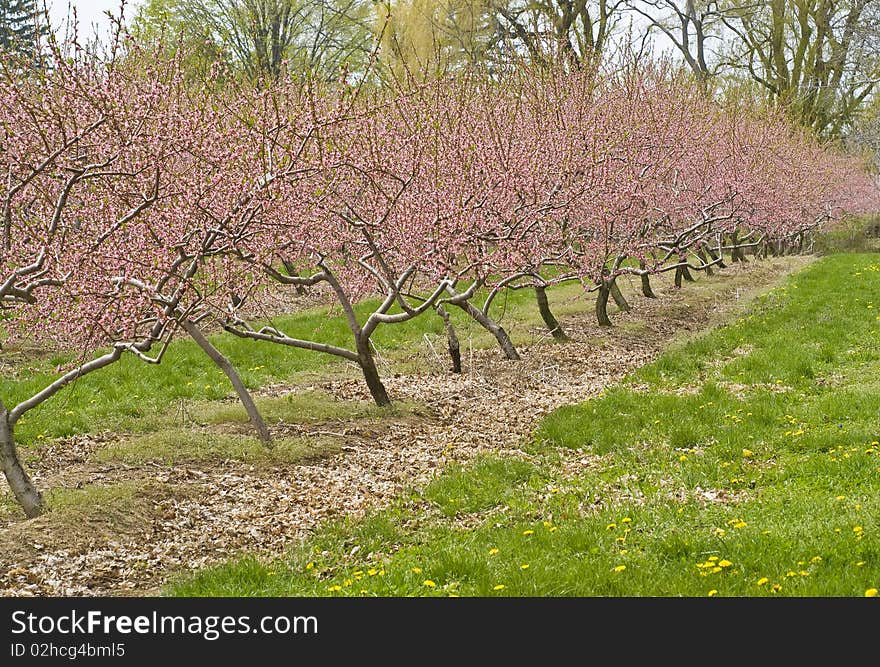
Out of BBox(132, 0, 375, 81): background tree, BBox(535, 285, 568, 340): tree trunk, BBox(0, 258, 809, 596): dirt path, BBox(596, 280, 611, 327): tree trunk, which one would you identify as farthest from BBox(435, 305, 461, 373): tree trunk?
BBox(132, 0, 375, 81): background tree

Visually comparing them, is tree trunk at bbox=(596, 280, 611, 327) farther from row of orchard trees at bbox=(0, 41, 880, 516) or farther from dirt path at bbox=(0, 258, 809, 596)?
dirt path at bbox=(0, 258, 809, 596)

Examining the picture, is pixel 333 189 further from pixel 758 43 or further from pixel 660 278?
pixel 758 43

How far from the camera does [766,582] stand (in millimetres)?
5055

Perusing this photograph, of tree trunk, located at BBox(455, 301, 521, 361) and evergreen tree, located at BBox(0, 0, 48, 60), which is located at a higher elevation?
evergreen tree, located at BBox(0, 0, 48, 60)

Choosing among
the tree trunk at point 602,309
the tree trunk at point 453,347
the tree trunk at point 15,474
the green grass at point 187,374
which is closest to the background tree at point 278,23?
the green grass at point 187,374

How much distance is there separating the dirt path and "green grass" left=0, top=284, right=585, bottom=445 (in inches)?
29.1

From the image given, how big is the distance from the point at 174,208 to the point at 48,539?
10.6ft

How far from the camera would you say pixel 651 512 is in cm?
669

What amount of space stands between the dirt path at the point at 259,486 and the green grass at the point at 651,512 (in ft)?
1.62

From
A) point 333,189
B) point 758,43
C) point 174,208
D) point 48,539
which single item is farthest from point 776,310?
point 758,43

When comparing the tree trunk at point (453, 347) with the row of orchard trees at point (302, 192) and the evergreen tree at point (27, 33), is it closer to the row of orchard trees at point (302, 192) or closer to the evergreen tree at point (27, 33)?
the row of orchard trees at point (302, 192)

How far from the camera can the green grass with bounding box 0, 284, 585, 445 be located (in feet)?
34.8

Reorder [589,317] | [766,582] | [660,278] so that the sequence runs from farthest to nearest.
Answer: [660,278] < [589,317] < [766,582]

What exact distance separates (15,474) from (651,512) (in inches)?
215
